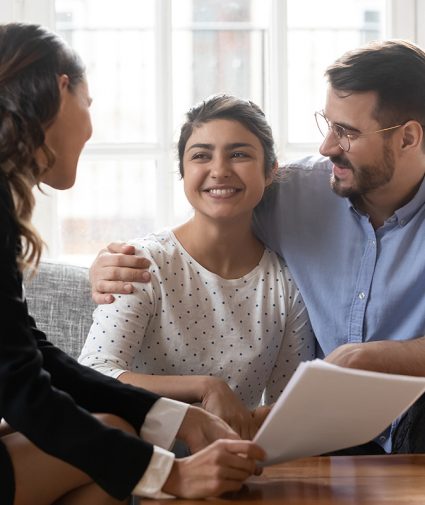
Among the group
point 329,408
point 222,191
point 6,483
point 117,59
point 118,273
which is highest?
point 117,59

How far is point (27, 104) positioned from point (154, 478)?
2.08 feet

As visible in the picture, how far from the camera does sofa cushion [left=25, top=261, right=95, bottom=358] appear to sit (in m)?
2.47

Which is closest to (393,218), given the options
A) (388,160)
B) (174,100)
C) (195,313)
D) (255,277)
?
(388,160)

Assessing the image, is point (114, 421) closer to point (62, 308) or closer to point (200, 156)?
point (200, 156)

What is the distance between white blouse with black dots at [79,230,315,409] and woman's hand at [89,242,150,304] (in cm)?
2

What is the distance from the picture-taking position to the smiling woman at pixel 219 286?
2.13 metres

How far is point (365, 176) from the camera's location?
2236 millimetres

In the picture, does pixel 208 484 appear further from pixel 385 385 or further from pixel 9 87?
pixel 9 87

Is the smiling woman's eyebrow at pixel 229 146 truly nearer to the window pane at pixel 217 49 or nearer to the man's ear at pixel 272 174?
the man's ear at pixel 272 174

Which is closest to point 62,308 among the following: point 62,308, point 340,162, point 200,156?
point 62,308

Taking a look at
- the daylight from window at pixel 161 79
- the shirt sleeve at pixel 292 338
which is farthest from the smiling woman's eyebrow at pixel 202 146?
the daylight from window at pixel 161 79

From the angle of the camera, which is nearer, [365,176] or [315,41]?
[365,176]

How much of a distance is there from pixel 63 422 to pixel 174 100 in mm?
2020

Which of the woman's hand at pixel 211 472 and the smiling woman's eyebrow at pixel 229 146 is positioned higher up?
the smiling woman's eyebrow at pixel 229 146
